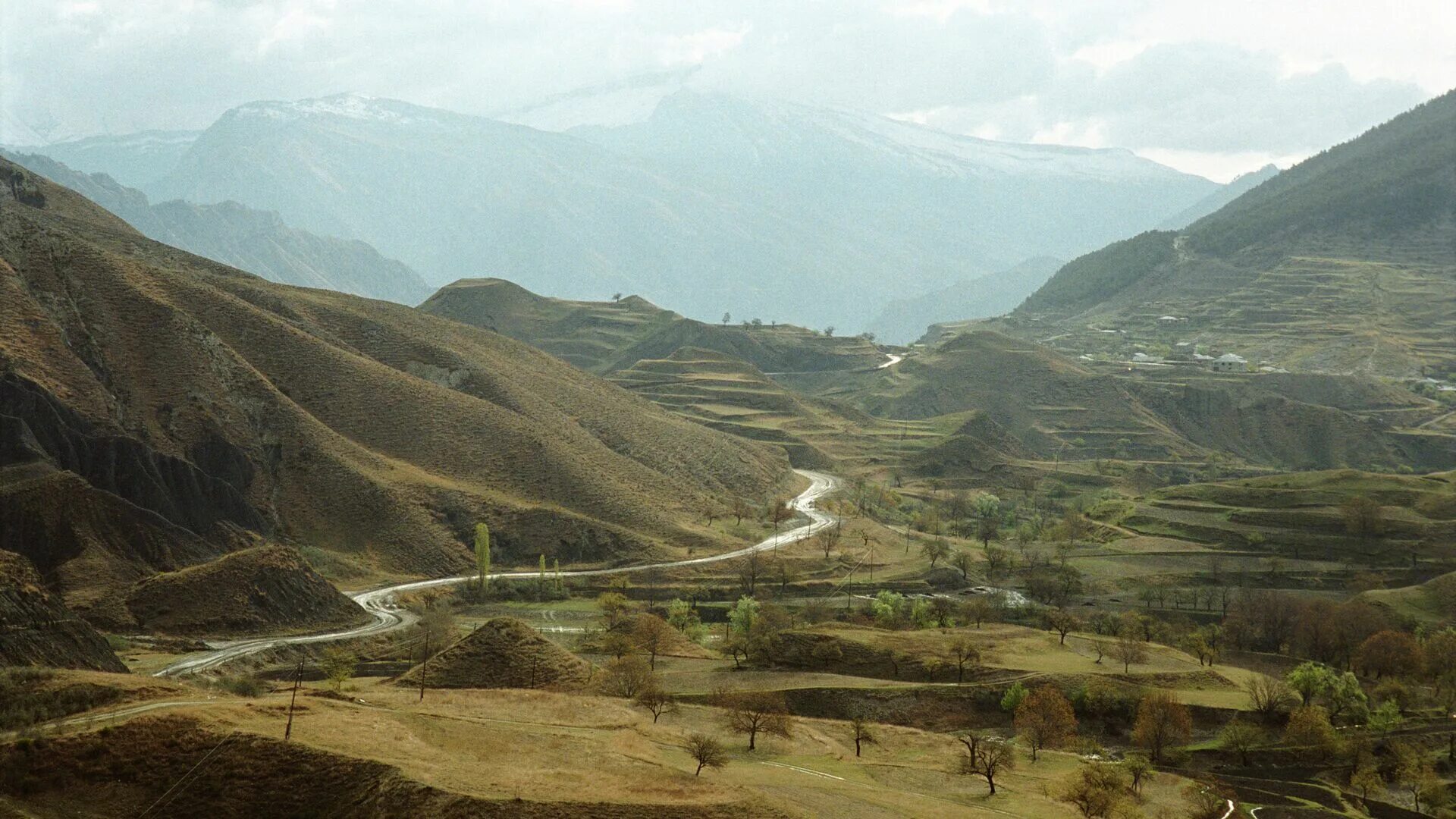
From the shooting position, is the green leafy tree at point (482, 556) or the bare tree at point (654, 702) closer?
the bare tree at point (654, 702)

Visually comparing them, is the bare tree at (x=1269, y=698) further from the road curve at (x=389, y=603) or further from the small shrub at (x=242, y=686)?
the road curve at (x=389, y=603)

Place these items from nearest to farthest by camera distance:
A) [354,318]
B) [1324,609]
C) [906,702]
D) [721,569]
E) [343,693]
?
[343,693] → [906,702] → [1324,609] → [721,569] → [354,318]

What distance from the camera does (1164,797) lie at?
66.9 m

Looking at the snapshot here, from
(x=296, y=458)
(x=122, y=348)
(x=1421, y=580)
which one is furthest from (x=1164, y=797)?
(x=122, y=348)

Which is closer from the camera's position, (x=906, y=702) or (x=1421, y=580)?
(x=906, y=702)

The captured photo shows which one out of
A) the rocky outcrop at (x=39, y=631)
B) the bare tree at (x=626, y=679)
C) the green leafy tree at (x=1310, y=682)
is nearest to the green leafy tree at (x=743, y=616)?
the bare tree at (x=626, y=679)

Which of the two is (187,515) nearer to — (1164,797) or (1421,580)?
(1164,797)

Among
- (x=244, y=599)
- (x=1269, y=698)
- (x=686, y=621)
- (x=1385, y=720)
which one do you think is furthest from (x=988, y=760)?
(x=244, y=599)

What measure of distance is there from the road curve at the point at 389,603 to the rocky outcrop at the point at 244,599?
2.43 metres

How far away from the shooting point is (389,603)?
4491 inches

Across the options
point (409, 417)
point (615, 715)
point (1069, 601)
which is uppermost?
point (409, 417)

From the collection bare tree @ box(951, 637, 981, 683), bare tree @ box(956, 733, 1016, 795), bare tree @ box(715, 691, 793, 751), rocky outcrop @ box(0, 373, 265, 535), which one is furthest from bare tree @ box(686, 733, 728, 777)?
rocky outcrop @ box(0, 373, 265, 535)

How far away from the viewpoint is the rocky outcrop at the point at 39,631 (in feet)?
200

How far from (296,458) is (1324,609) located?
109 metres
